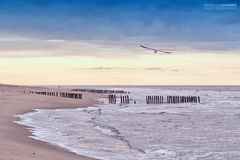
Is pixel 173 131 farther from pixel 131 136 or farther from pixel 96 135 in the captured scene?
pixel 96 135

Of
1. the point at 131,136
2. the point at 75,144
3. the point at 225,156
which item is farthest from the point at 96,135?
the point at 225,156

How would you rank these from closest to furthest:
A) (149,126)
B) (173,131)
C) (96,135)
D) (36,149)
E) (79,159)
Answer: (79,159)
(36,149)
(96,135)
(173,131)
(149,126)

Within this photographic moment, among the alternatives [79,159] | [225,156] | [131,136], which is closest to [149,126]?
[131,136]

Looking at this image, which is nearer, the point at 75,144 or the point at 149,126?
the point at 75,144

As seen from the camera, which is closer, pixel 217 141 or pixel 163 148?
pixel 163 148

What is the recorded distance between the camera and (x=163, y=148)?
16859 millimetres

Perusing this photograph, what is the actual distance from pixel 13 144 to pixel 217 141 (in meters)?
8.78

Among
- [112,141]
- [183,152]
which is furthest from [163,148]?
[112,141]

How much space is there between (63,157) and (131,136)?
7.91 metres

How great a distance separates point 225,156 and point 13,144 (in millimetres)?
7057

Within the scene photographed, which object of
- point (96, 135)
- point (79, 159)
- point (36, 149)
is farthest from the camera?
point (96, 135)

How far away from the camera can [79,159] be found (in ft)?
43.2

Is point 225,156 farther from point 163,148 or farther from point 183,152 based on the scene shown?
point 163,148

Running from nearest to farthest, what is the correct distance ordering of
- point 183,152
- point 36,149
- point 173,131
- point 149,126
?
point 36,149 → point 183,152 → point 173,131 → point 149,126
